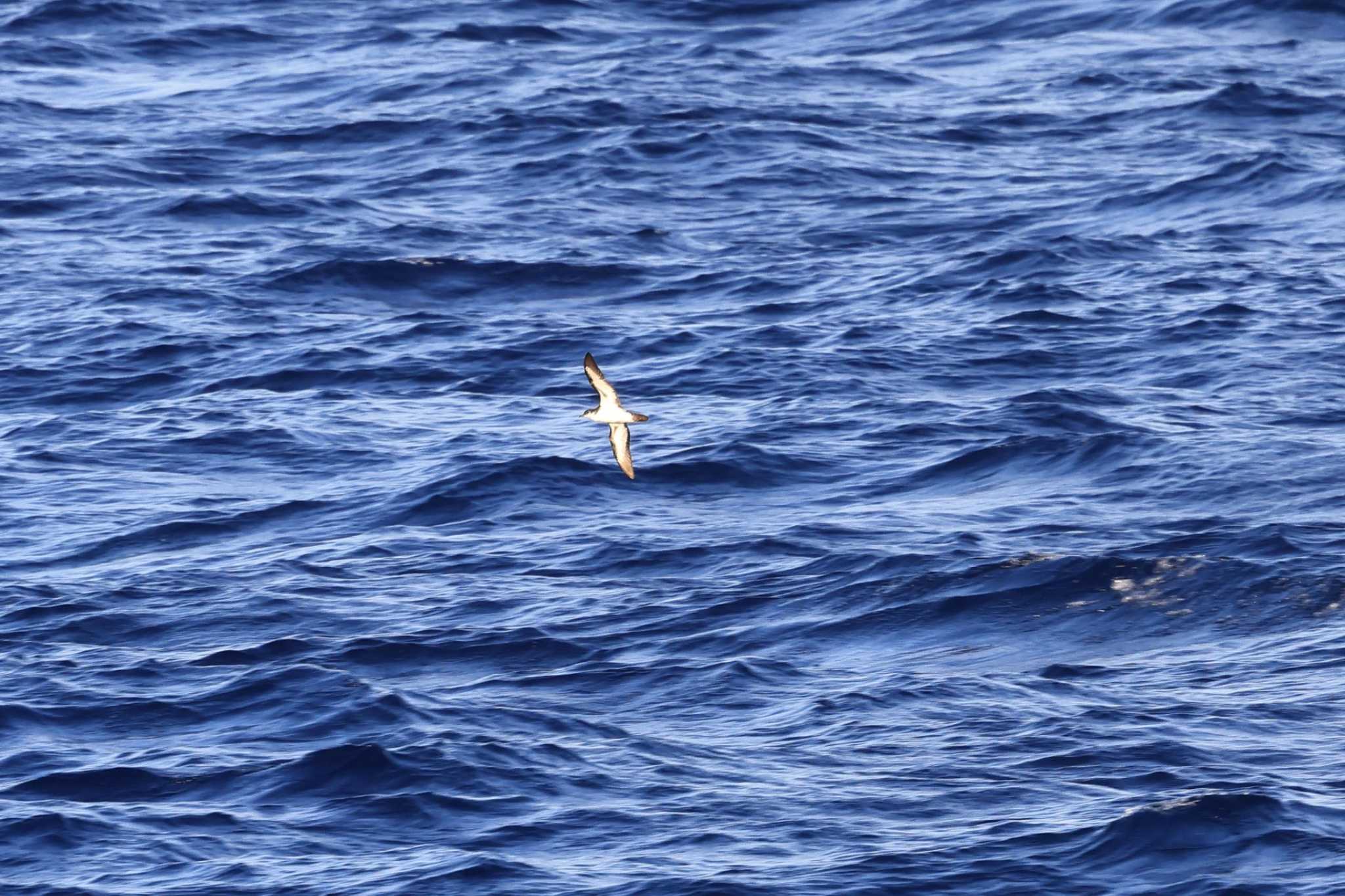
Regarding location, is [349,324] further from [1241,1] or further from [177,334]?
[1241,1]

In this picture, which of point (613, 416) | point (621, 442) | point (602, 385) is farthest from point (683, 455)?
A: point (602, 385)

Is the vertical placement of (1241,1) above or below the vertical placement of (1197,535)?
above

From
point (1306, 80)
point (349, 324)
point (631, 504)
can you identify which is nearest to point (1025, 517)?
point (631, 504)

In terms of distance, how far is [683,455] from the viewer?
29562 mm

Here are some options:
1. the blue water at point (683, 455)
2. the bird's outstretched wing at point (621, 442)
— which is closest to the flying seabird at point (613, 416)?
the bird's outstretched wing at point (621, 442)

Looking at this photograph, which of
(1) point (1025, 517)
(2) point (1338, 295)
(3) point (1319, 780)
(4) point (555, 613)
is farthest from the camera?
(2) point (1338, 295)

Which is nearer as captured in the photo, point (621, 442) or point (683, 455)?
point (621, 442)

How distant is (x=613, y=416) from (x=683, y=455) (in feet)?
23.4

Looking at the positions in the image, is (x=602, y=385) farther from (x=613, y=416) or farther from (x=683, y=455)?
(x=683, y=455)

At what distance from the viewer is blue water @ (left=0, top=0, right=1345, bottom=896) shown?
21.6 meters

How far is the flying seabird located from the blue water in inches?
89.5

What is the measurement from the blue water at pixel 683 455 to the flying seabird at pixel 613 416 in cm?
227

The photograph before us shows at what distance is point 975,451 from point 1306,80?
1555 centimetres

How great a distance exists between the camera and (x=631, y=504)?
28.7 meters
